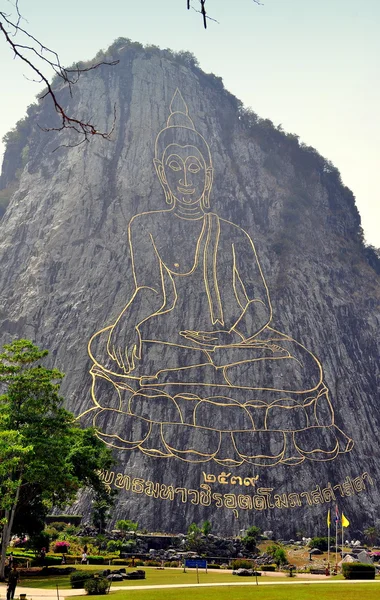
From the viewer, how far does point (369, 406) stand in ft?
127

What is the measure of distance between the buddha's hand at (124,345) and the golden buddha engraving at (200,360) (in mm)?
68

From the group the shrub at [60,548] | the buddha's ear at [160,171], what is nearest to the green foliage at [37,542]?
the shrub at [60,548]

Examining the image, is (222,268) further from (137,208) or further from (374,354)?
(374,354)

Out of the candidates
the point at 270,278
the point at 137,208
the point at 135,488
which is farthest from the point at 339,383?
the point at 137,208

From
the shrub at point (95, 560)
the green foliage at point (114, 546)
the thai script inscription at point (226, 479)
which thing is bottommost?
the shrub at point (95, 560)

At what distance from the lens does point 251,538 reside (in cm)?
2722

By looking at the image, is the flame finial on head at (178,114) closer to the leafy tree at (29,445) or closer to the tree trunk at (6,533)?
the leafy tree at (29,445)

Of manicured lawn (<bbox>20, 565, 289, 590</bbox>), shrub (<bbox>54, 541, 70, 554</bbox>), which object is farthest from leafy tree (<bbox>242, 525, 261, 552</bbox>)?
shrub (<bbox>54, 541, 70, 554</bbox>)

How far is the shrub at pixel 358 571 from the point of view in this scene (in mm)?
19000

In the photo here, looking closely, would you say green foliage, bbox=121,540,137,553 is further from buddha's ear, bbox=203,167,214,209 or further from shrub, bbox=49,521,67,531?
buddha's ear, bbox=203,167,214,209

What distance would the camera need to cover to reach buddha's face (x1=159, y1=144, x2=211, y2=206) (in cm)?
4494

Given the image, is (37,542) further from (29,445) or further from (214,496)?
(214,496)

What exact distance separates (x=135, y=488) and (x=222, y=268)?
1680 centimetres

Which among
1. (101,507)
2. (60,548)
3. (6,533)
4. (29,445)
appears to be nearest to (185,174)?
(101,507)
